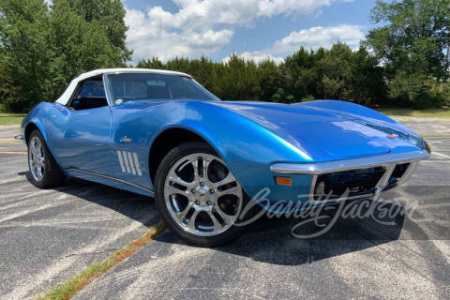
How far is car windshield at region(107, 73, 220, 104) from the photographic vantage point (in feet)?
10.1

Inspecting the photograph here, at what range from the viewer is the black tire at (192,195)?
209 centimetres

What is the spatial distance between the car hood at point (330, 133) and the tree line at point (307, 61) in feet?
95.3

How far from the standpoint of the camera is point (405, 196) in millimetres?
3275

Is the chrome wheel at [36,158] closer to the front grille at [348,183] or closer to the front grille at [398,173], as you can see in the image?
the front grille at [348,183]

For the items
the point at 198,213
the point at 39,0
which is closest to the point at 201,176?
the point at 198,213

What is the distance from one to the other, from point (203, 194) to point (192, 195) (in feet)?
0.26

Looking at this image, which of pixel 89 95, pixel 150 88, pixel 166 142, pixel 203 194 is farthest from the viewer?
pixel 89 95

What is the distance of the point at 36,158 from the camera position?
3.92 m

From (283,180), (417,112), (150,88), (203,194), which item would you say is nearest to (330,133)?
(283,180)

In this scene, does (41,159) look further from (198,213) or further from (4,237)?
(198,213)

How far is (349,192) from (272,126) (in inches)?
23.3

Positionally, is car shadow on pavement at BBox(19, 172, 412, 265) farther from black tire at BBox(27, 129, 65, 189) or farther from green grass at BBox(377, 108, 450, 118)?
green grass at BBox(377, 108, 450, 118)

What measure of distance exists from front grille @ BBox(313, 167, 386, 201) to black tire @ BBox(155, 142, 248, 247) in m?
0.44

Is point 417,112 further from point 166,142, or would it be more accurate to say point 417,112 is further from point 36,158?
point 166,142
